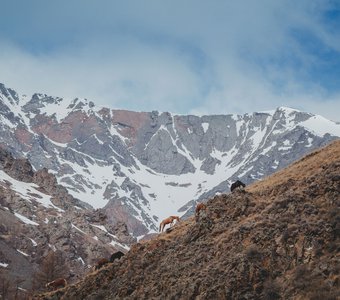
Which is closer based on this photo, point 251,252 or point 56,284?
point 251,252

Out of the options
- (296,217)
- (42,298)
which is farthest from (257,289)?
(42,298)

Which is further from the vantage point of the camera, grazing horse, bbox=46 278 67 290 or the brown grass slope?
grazing horse, bbox=46 278 67 290

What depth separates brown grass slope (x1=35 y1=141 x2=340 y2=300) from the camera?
21953 millimetres

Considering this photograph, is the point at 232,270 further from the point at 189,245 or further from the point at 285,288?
the point at 189,245

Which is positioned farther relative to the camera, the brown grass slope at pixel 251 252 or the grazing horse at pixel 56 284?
the grazing horse at pixel 56 284

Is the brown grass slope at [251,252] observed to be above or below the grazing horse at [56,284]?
below

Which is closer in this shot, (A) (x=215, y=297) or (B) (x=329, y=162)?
(A) (x=215, y=297)

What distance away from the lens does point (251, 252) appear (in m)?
24.2

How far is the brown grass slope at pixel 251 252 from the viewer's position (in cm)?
2195

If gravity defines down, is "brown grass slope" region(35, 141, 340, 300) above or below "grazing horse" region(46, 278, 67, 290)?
below

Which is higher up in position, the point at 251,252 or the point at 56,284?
the point at 56,284

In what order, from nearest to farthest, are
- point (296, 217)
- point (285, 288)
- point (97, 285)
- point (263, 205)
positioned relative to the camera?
point (285, 288) → point (296, 217) → point (263, 205) → point (97, 285)

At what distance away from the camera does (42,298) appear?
1395 inches

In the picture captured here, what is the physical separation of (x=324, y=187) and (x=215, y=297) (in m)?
8.27
